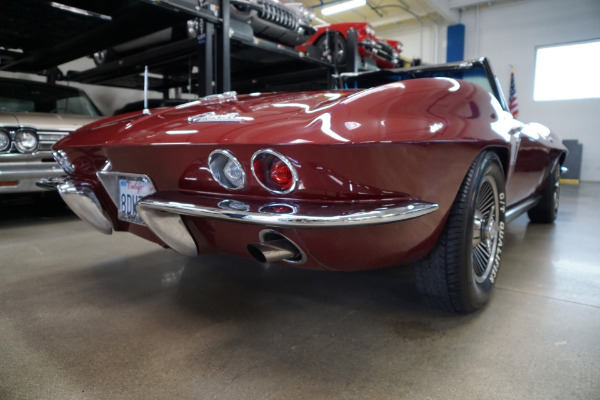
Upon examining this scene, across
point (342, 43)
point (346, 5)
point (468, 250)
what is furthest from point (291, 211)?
point (346, 5)

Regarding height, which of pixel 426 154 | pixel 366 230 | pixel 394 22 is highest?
pixel 394 22

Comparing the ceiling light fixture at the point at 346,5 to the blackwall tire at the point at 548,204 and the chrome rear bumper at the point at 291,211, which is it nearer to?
the blackwall tire at the point at 548,204

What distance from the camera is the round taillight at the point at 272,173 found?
1.19 m

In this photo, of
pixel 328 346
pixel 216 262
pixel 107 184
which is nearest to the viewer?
pixel 328 346

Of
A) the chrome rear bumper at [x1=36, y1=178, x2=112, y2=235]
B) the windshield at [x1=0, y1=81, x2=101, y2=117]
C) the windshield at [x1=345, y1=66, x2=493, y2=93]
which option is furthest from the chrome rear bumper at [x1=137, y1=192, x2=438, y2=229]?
the windshield at [x1=0, y1=81, x2=101, y2=117]

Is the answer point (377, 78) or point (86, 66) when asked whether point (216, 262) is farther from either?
point (86, 66)

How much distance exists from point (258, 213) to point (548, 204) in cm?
324

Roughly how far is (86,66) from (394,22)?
903cm

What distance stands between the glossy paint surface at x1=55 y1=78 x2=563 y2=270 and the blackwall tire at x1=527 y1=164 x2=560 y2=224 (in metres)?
2.17

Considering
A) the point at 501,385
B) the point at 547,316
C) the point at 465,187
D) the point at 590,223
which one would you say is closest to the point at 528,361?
the point at 501,385

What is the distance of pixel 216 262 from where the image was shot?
2342 mm

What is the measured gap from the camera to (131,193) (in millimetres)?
1604

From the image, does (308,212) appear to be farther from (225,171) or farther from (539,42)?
(539,42)

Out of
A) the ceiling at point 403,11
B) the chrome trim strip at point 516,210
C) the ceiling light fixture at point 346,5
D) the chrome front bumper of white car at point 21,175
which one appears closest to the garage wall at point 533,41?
the ceiling at point 403,11
